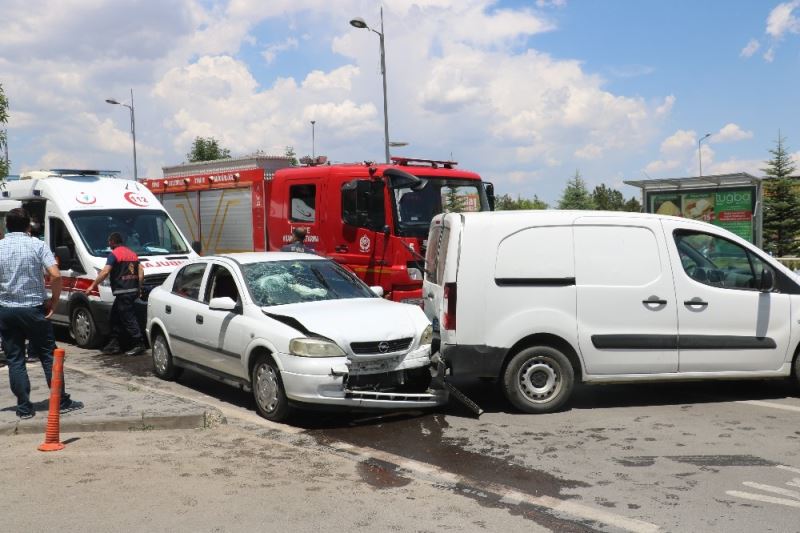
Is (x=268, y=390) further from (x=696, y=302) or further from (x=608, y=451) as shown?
(x=696, y=302)

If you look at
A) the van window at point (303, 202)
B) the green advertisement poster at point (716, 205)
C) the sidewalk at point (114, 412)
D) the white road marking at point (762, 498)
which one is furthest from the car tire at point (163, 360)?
the green advertisement poster at point (716, 205)

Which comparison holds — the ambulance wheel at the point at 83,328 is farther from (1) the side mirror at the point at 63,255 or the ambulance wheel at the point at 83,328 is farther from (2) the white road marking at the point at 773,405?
(2) the white road marking at the point at 773,405

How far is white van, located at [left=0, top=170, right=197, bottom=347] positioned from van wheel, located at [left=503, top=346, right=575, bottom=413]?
20.0 feet

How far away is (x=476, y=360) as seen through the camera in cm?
706

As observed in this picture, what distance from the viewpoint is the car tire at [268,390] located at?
6785 mm

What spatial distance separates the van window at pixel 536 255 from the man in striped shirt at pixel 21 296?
13.4 feet

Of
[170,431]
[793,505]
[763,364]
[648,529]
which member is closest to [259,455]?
[170,431]

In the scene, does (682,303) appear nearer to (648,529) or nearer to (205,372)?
(648,529)

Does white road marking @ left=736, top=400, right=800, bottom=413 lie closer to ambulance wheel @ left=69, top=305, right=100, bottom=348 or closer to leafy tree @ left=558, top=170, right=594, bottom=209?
ambulance wheel @ left=69, top=305, right=100, bottom=348

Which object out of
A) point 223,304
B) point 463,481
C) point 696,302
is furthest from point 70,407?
point 696,302

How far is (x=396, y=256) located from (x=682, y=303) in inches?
167

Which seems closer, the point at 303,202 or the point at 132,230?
the point at 132,230

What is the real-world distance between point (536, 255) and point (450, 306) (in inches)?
36.9

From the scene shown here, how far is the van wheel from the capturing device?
7.12 m
